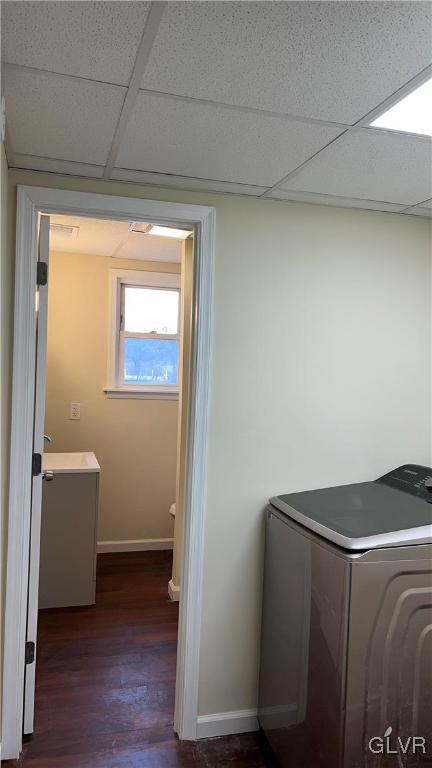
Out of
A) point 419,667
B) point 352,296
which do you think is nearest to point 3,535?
point 419,667

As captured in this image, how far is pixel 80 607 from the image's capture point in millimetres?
3199

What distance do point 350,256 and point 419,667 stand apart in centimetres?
156

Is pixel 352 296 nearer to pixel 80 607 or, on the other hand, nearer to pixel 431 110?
pixel 431 110

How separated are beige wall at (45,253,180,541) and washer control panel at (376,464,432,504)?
230cm

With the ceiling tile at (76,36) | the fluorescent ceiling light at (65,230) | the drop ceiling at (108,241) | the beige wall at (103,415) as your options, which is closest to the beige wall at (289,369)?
the ceiling tile at (76,36)

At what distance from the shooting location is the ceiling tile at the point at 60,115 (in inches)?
50.8

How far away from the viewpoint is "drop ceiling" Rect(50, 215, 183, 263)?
9.57 ft

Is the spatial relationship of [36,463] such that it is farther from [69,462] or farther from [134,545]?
[134,545]

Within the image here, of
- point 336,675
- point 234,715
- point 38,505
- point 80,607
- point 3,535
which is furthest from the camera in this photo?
point 80,607

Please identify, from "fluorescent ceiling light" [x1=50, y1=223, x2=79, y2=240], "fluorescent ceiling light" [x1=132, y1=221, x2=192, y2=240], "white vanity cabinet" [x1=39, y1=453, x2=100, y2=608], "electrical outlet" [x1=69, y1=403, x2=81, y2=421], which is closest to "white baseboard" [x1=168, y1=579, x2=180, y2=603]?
"white vanity cabinet" [x1=39, y1=453, x2=100, y2=608]

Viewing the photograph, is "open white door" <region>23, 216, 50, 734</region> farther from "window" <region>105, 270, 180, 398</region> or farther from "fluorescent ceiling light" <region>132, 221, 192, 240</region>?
"window" <region>105, 270, 180, 398</region>

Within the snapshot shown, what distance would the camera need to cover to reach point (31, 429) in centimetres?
195

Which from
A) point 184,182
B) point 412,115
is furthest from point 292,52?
point 184,182

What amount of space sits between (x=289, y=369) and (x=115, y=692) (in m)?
1.67
